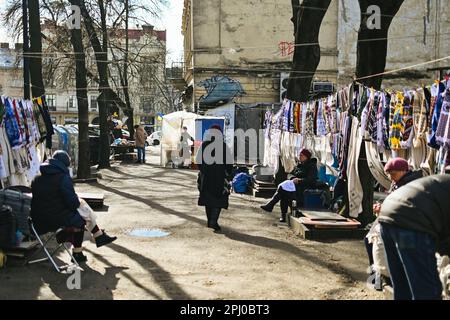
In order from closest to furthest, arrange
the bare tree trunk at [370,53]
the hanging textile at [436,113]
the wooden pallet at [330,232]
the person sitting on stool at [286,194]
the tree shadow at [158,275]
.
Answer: the tree shadow at [158,275] < the hanging textile at [436,113] < the wooden pallet at [330,232] < the bare tree trunk at [370,53] < the person sitting on stool at [286,194]

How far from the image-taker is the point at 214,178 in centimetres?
1008

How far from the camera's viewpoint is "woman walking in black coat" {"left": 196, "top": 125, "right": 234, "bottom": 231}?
32.6 ft

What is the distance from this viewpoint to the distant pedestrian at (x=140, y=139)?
84.8 ft

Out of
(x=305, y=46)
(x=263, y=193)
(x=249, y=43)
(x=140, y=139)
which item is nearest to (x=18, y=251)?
(x=263, y=193)

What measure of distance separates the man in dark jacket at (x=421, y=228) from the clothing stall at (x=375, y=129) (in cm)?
221

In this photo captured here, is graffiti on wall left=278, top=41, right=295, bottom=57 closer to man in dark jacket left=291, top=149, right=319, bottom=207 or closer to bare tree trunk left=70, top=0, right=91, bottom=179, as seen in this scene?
bare tree trunk left=70, top=0, right=91, bottom=179

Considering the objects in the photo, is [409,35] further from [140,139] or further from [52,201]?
[52,201]

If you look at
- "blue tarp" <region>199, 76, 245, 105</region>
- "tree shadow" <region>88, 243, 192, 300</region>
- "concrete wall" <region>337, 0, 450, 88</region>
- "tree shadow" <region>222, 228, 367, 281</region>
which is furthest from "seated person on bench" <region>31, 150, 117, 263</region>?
"concrete wall" <region>337, 0, 450, 88</region>

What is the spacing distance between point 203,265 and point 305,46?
8.74 metres

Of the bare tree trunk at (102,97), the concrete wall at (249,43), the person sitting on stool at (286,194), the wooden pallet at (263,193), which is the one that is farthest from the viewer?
the concrete wall at (249,43)

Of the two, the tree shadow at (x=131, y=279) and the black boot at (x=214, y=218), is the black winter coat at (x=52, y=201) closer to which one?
the tree shadow at (x=131, y=279)

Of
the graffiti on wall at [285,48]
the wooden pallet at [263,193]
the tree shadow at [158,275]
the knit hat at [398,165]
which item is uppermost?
the graffiti on wall at [285,48]

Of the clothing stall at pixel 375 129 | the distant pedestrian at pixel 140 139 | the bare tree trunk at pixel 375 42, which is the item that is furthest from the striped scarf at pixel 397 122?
the distant pedestrian at pixel 140 139

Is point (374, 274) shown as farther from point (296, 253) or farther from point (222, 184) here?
point (222, 184)
